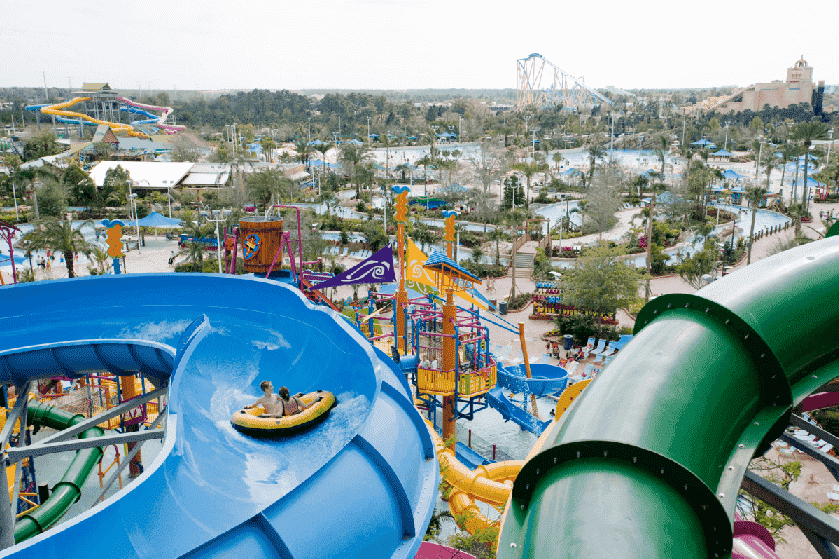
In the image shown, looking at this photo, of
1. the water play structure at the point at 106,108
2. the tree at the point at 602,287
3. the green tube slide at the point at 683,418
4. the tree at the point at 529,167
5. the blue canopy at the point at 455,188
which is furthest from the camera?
the water play structure at the point at 106,108

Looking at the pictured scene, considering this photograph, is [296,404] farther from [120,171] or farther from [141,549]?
[120,171]

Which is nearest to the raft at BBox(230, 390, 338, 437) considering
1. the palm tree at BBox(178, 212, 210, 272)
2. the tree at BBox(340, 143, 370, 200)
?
the palm tree at BBox(178, 212, 210, 272)

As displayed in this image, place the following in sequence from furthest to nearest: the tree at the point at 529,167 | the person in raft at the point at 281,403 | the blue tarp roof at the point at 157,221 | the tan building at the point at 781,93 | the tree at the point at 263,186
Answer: the tan building at the point at 781,93 < the tree at the point at 529,167 < the tree at the point at 263,186 < the blue tarp roof at the point at 157,221 < the person in raft at the point at 281,403

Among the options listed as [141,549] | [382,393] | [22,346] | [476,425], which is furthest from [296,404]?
[476,425]

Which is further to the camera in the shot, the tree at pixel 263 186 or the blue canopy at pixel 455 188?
the blue canopy at pixel 455 188

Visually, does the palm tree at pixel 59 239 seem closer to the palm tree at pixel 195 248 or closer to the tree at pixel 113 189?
the palm tree at pixel 195 248

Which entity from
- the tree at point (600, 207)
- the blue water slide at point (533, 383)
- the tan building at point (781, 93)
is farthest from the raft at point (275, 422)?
the tan building at point (781, 93)
